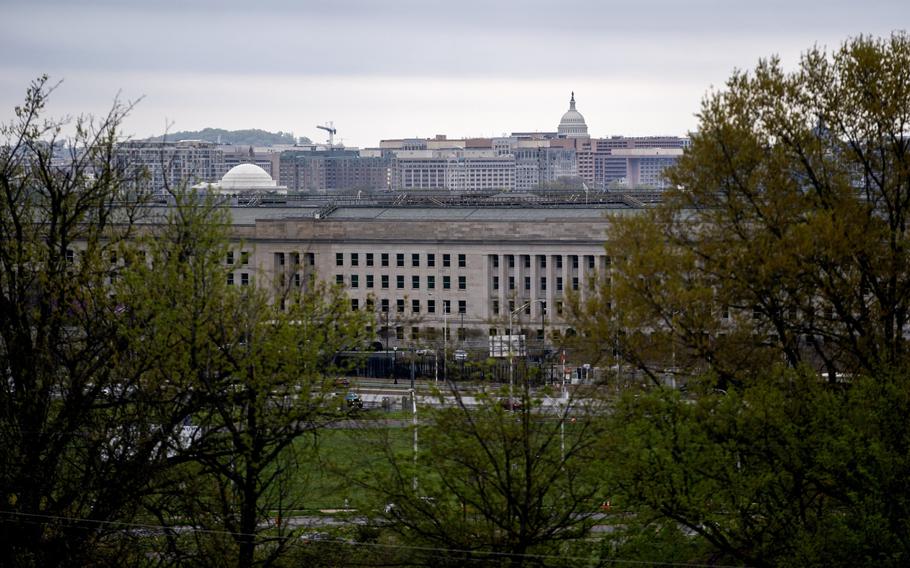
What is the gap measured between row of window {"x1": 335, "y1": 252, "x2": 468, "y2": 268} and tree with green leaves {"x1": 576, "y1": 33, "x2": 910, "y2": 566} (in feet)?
152

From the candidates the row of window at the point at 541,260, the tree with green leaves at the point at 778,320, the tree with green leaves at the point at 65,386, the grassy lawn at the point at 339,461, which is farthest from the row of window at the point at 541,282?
the tree with green leaves at the point at 65,386

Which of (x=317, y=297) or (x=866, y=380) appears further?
(x=317, y=297)

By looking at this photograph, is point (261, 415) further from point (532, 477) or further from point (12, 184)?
point (12, 184)

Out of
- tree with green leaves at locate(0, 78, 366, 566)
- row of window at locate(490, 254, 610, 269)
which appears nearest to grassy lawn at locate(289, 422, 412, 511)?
tree with green leaves at locate(0, 78, 366, 566)

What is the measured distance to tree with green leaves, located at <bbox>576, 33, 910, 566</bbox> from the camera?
21391 mm

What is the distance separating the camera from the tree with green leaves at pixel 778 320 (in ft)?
70.2

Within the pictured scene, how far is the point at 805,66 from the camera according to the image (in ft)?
89.4

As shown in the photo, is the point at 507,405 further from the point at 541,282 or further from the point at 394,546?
the point at 541,282

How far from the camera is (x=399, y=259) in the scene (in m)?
75.3

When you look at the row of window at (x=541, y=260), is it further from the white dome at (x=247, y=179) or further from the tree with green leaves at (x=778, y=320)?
the white dome at (x=247, y=179)

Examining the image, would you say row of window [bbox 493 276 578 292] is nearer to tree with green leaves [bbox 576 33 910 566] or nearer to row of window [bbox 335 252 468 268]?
row of window [bbox 335 252 468 268]

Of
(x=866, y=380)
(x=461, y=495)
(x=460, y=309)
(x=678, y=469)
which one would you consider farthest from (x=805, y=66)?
(x=460, y=309)

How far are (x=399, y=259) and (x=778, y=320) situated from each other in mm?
50381

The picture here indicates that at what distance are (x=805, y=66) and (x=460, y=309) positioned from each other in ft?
155
